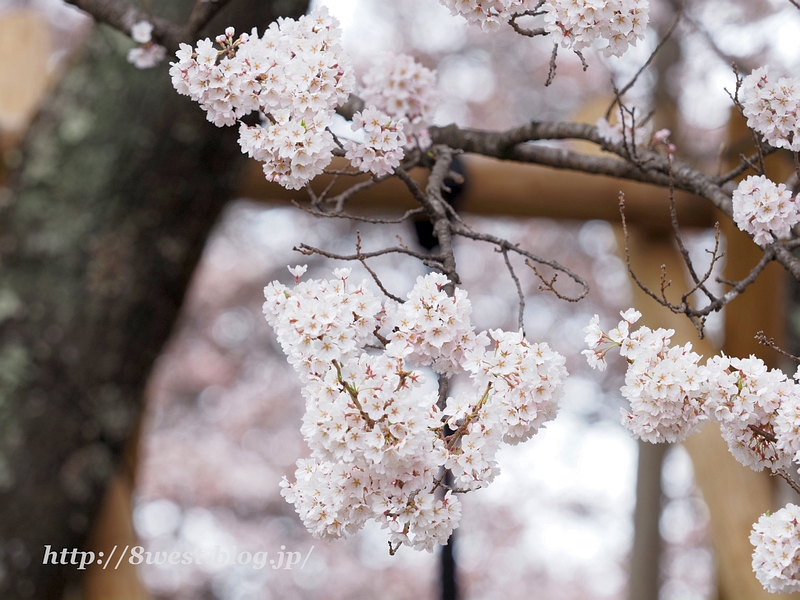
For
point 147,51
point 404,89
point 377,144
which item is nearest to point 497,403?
point 377,144

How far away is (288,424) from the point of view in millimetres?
5496

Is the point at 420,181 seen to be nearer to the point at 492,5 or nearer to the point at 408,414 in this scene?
the point at 492,5

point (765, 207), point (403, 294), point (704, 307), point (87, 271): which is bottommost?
point (704, 307)

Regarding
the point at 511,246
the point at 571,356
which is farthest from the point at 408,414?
the point at 571,356

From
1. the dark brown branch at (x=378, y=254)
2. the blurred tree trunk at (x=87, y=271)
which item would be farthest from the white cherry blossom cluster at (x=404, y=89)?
the blurred tree trunk at (x=87, y=271)

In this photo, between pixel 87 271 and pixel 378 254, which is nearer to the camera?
pixel 378 254

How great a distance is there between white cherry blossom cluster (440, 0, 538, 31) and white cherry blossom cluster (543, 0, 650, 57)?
3 centimetres

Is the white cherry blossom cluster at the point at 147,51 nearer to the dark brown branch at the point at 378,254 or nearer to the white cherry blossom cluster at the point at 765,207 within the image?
the dark brown branch at the point at 378,254

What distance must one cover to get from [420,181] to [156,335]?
0.87m

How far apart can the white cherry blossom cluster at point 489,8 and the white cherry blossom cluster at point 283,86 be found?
148 millimetres

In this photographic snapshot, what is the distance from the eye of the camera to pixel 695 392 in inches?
27.1

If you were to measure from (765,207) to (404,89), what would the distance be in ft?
1.49

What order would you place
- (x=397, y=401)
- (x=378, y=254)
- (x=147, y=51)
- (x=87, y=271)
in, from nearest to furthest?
1. (x=397, y=401)
2. (x=378, y=254)
3. (x=147, y=51)
4. (x=87, y=271)

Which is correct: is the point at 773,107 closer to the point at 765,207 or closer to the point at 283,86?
the point at 765,207
